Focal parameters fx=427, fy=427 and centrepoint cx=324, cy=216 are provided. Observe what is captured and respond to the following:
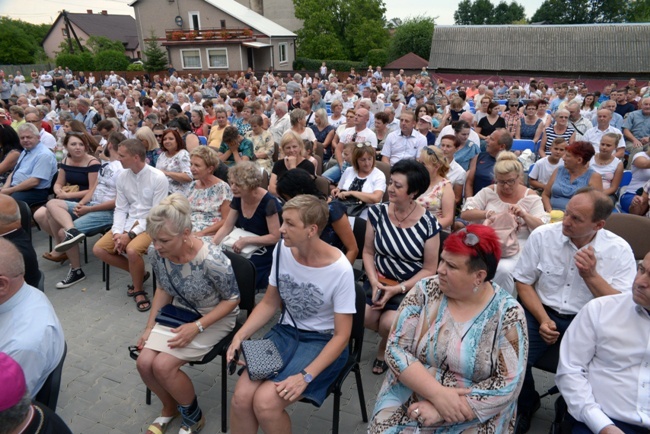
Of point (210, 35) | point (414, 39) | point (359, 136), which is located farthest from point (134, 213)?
point (414, 39)

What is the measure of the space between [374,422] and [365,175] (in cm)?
301

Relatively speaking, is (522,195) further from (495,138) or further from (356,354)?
(356,354)

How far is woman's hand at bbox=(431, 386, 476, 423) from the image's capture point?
2.02 metres

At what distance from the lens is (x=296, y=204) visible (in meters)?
2.53

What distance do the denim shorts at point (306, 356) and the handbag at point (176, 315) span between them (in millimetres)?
550

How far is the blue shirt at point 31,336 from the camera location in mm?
2049

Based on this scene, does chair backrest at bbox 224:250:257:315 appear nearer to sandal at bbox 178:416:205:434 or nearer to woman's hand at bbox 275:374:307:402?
sandal at bbox 178:416:205:434

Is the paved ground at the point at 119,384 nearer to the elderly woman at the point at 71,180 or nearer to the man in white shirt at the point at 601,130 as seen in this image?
the elderly woman at the point at 71,180

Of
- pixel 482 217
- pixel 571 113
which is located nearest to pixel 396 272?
pixel 482 217

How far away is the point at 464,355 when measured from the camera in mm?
2086

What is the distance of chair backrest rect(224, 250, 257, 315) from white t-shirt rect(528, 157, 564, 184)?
3.90m

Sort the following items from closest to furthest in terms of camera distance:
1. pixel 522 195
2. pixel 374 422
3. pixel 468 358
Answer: pixel 468 358, pixel 374 422, pixel 522 195

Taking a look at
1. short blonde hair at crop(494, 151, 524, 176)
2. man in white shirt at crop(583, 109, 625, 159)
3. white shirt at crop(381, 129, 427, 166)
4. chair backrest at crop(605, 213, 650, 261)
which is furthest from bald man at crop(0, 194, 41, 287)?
man in white shirt at crop(583, 109, 625, 159)

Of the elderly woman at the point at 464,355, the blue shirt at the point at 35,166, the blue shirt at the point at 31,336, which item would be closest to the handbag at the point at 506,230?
the elderly woman at the point at 464,355
